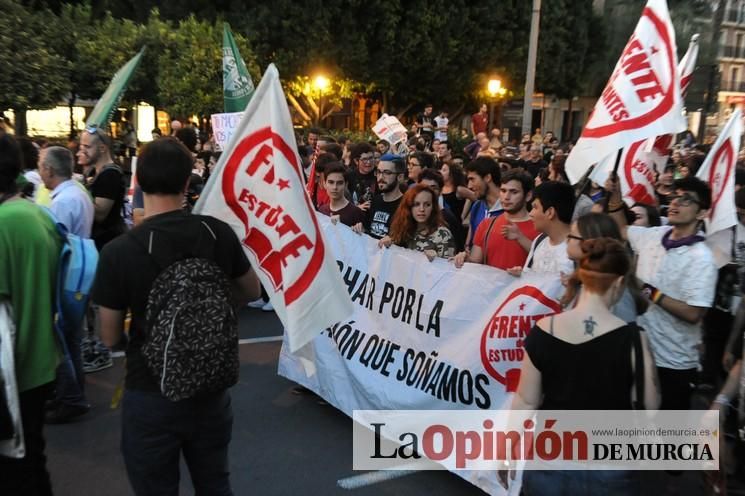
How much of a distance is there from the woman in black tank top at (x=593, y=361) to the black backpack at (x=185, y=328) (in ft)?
3.75

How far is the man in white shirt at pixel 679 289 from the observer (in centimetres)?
365

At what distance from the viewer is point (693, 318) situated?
3652 millimetres

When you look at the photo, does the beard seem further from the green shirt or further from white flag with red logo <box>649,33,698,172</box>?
the green shirt

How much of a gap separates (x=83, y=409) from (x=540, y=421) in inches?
133

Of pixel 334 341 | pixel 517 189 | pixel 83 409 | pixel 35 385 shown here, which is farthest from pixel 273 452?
pixel 517 189

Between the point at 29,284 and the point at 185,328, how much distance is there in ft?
2.84

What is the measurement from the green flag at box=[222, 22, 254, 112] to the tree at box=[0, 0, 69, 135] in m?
8.05

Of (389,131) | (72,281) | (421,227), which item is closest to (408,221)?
(421,227)

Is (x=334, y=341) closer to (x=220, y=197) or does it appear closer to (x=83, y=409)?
(x=83, y=409)

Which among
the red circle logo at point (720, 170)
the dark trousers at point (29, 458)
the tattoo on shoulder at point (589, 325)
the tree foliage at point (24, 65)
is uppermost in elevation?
the tree foliage at point (24, 65)

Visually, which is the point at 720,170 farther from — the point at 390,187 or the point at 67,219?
the point at 67,219

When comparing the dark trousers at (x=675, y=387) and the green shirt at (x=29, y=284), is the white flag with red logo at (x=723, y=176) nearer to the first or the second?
the dark trousers at (x=675, y=387)

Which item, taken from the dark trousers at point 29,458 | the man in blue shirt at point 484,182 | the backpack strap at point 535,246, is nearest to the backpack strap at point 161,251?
the dark trousers at point 29,458

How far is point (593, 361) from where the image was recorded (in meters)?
2.38
